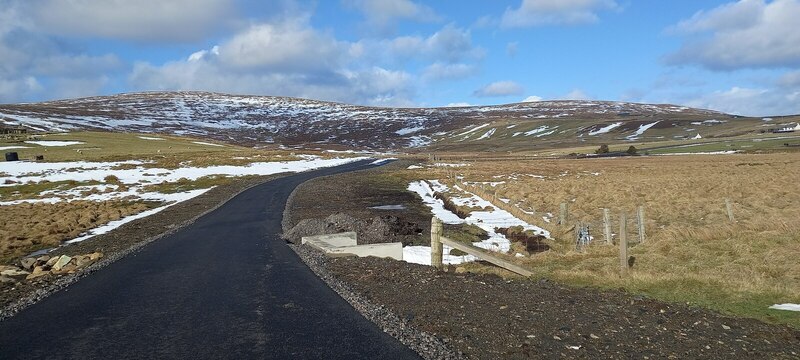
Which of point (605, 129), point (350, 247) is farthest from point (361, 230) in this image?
point (605, 129)

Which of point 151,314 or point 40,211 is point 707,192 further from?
point 40,211

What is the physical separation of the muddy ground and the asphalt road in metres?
0.89

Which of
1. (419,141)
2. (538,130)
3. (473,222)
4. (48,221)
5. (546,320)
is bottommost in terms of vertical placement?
(473,222)

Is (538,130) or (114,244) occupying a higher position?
(538,130)

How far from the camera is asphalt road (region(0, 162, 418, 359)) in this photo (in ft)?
24.3

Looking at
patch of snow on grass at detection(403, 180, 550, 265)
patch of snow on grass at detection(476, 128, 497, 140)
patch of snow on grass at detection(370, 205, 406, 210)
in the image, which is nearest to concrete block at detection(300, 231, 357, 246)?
patch of snow on grass at detection(403, 180, 550, 265)

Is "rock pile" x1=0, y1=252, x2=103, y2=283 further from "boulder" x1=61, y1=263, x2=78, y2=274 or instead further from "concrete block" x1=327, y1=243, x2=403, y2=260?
"concrete block" x1=327, y1=243, x2=403, y2=260

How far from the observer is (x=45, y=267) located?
13719mm

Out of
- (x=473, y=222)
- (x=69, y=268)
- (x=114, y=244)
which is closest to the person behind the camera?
(x=69, y=268)

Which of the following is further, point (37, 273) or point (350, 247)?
point (350, 247)

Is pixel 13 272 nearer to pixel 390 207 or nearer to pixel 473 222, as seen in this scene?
pixel 473 222

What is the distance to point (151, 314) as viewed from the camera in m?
9.20

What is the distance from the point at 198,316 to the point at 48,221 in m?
17.9

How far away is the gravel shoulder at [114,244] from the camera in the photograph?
1065 centimetres
